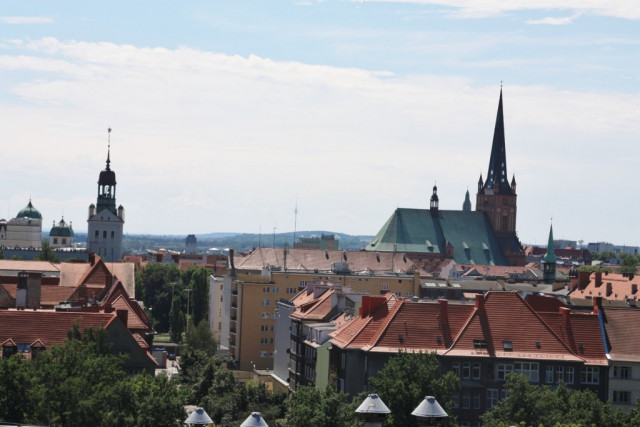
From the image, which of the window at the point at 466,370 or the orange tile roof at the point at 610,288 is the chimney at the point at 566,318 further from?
the orange tile roof at the point at 610,288

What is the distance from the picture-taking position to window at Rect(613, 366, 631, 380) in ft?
278

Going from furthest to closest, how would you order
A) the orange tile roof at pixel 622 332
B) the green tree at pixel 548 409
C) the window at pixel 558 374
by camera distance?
1. the orange tile roof at pixel 622 332
2. the window at pixel 558 374
3. the green tree at pixel 548 409

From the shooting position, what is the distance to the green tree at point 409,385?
6688 cm

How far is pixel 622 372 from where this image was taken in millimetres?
84938

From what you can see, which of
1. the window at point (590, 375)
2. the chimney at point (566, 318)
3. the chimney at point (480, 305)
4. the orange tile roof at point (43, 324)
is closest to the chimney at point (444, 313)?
the chimney at point (480, 305)

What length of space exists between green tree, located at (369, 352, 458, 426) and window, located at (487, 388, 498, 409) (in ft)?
29.5

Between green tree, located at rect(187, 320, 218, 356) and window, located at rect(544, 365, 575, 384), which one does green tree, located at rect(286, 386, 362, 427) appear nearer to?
window, located at rect(544, 365, 575, 384)

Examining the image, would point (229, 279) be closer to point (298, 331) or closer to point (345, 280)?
point (345, 280)

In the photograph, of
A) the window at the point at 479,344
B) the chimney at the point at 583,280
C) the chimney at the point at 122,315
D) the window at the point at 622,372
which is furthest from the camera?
the chimney at the point at 583,280

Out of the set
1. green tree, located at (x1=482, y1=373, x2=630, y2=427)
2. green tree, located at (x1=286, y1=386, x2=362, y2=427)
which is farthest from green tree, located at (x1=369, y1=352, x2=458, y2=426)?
green tree, located at (x1=482, y1=373, x2=630, y2=427)

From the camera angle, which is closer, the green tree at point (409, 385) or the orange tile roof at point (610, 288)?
the green tree at point (409, 385)

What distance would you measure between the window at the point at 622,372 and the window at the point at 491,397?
7706mm

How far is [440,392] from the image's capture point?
70.1m

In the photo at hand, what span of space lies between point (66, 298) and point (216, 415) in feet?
100
